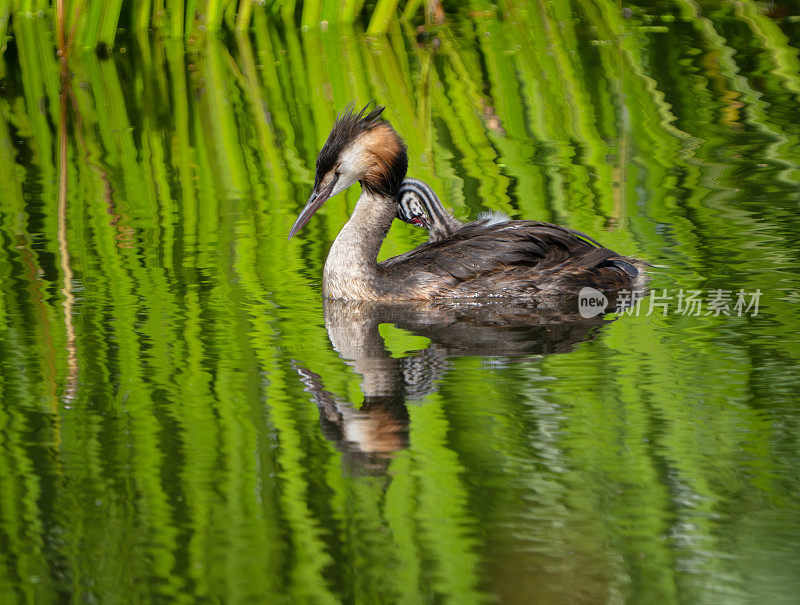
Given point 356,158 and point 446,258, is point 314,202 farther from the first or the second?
point 446,258

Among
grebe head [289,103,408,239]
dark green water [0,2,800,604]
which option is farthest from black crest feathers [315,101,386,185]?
dark green water [0,2,800,604]

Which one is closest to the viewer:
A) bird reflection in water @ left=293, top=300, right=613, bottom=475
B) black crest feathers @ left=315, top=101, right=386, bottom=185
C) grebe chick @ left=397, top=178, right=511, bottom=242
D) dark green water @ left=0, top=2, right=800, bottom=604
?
dark green water @ left=0, top=2, right=800, bottom=604

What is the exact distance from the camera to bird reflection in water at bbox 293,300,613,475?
469cm

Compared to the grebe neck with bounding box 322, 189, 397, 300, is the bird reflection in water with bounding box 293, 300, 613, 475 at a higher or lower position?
lower

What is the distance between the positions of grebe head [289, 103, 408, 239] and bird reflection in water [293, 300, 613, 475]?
2.55 ft

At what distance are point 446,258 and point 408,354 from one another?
1240mm

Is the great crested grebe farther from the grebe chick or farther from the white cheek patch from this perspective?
the grebe chick

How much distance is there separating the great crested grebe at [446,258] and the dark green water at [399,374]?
22 centimetres

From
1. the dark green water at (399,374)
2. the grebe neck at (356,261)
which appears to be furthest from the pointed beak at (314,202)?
the dark green water at (399,374)

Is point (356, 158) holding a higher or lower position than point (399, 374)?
higher

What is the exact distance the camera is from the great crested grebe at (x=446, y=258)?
22.2 ft

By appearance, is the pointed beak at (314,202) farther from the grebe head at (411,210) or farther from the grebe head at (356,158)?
the grebe head at (411,210)

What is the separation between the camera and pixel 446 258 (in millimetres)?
6848

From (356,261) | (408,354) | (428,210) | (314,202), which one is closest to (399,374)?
(408,354)
